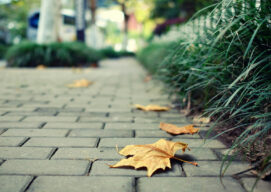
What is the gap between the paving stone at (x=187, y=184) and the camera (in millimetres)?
1218

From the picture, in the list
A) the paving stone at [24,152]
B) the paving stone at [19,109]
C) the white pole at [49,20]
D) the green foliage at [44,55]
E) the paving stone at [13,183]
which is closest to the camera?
the paving stone at [13,183]

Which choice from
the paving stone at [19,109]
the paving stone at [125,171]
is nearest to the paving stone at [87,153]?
the paving stone at [125,171]

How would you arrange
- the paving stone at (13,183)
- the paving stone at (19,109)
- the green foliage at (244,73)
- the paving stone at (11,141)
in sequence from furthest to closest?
the paving stone at (19,109) → the paving stone at (11,141) → the green foliage at (244,73) → the paving stone at (13,183)

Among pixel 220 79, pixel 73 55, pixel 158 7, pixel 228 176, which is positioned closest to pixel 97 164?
pixel 228 176

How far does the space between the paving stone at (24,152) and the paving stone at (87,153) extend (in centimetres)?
7

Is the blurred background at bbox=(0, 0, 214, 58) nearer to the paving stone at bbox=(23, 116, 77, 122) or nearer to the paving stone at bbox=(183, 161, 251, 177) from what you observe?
the paving stone at bbox=(23, 116, 77, 122)

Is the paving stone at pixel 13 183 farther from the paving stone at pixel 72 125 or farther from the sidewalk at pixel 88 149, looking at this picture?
the paving stone at pixel 72 125

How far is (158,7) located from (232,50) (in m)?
18.0

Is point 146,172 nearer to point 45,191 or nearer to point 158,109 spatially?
point 45,191

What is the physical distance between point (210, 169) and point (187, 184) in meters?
0.22

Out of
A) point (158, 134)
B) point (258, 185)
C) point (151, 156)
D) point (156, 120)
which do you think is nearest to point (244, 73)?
point (258, 185)

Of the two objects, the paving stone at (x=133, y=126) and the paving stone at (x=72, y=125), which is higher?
the paving stone at (x=72, y=125)

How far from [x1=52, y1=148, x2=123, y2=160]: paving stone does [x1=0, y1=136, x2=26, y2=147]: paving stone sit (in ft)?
1.05

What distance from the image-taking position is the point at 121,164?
4.64 ft
